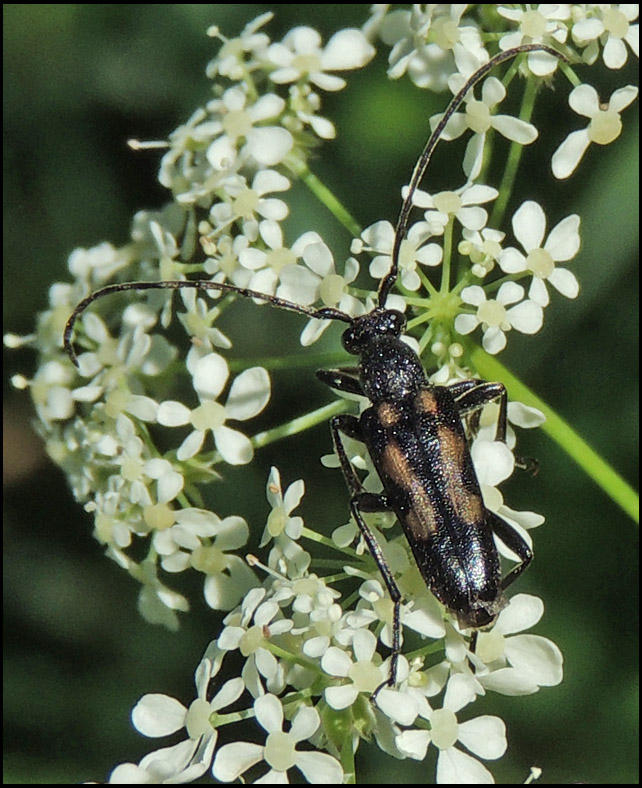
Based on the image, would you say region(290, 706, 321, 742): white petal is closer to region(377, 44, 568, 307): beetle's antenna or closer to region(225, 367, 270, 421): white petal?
region(225, 367, 270, 421): white petal

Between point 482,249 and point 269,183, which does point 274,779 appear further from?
point 269,183

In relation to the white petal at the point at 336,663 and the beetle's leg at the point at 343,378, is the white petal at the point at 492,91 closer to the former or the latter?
the beetle's leg at the point at 343,378

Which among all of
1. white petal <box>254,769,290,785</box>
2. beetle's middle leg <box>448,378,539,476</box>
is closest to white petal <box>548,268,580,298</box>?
beetle's middle leg <box>448,378,539,476</box>

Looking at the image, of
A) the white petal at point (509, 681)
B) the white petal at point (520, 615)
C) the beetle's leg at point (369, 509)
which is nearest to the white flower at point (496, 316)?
the beetle's leg at point (369, 509)

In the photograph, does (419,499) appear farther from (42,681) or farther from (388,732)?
(42,681)

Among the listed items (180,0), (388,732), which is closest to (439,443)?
(388,732)
